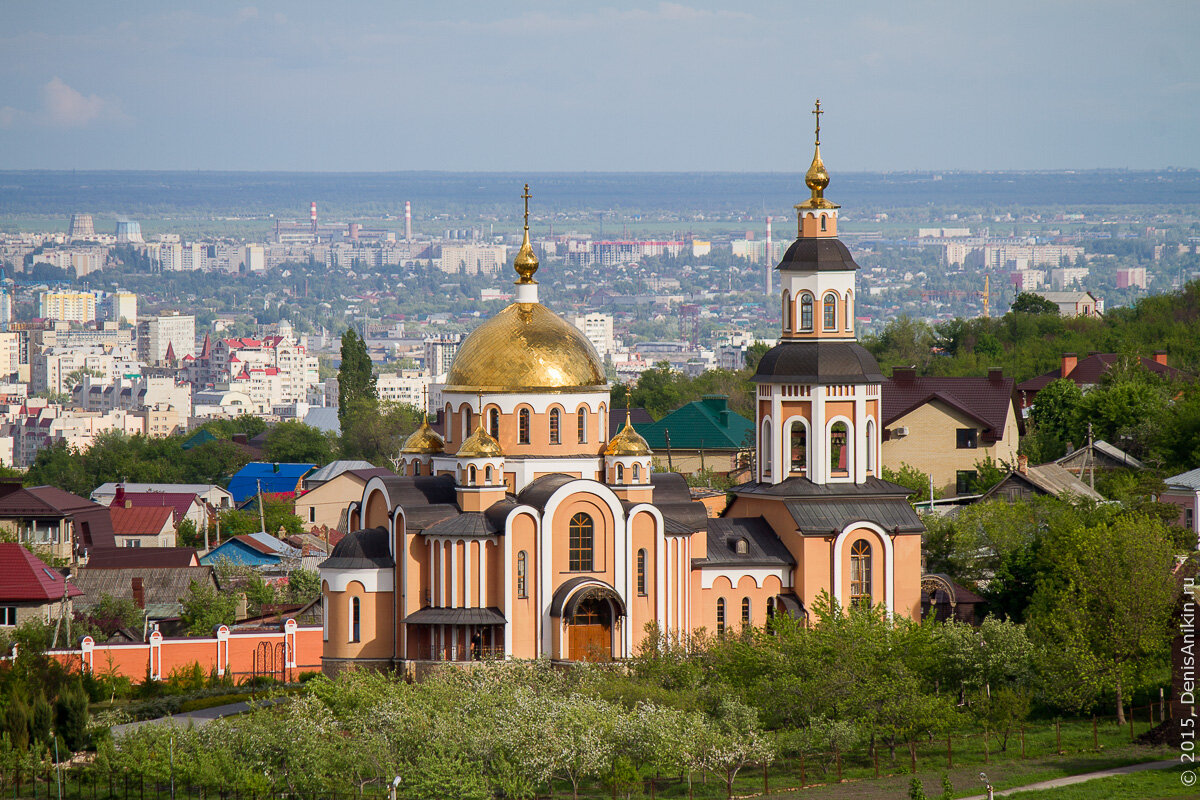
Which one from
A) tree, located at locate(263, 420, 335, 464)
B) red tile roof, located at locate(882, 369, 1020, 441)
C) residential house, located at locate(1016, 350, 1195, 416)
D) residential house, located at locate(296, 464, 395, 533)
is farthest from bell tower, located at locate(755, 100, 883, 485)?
tree, located at locate(263, 420, 335, 464)

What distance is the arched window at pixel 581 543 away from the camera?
34156mm

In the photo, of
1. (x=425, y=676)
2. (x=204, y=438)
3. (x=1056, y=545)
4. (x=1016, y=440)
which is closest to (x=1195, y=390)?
(x=1016, y=440)

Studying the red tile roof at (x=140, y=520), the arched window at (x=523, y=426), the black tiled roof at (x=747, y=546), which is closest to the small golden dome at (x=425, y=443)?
the arched window at (x=523, y=426)

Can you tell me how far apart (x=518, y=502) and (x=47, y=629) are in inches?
404

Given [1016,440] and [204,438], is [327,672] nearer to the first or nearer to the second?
[1016,440]

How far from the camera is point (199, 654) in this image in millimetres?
37938

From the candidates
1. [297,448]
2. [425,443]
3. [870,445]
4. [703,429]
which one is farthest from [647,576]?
A: [297,448]

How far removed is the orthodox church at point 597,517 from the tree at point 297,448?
51.5 metres

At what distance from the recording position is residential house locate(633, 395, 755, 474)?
62.8m

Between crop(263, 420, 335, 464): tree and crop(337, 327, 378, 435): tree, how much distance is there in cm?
588

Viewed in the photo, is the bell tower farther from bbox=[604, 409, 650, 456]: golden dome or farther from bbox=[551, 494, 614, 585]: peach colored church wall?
bbox=[551, 494, 614, 585]: peach colored church wall

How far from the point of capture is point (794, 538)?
35656 millimetres

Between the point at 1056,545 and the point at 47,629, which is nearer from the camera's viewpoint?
the point at 1056,545

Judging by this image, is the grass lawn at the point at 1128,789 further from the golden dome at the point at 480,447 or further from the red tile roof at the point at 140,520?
the red tile roof at the point at 140,520
